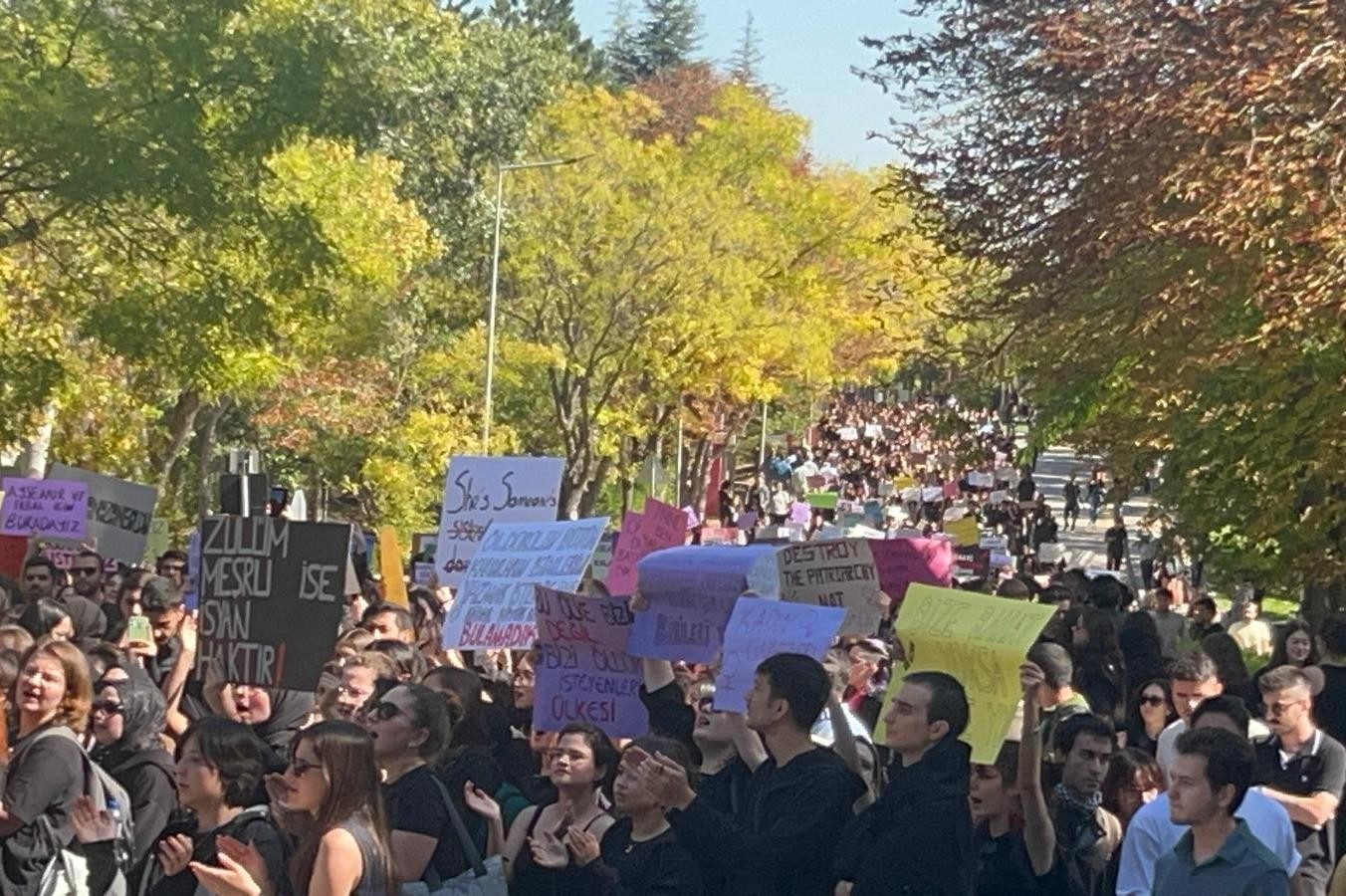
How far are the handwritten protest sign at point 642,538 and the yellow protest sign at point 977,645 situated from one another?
196 inches

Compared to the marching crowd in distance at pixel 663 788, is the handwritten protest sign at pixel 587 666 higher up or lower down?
higher up

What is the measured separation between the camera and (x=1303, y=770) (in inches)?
337

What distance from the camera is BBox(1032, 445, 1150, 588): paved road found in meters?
48.6

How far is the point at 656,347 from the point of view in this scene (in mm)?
47281

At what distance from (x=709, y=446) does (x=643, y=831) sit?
191 feet

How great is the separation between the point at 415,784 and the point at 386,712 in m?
0.26

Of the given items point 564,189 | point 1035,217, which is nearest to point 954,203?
point 1035,217

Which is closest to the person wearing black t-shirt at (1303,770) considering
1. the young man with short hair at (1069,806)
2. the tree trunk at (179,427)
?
the young man with short hair at (1069,806)

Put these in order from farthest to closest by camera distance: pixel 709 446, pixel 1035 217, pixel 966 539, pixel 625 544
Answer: pixel 709 446
pixel 966 539
pixel 1035 217
pixel 625 544

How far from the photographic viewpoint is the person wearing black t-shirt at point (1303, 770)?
8.36 metres

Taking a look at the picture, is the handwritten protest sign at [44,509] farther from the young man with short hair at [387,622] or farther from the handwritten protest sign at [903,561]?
the young man with short hair at [387,622]

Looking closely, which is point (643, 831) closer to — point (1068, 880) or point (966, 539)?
point (1068, 880)

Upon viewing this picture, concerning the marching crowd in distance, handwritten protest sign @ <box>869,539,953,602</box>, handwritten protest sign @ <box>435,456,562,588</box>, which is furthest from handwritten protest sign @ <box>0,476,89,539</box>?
the marching crowd in distance

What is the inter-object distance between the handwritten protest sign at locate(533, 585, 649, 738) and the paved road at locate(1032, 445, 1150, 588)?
23738 mm
